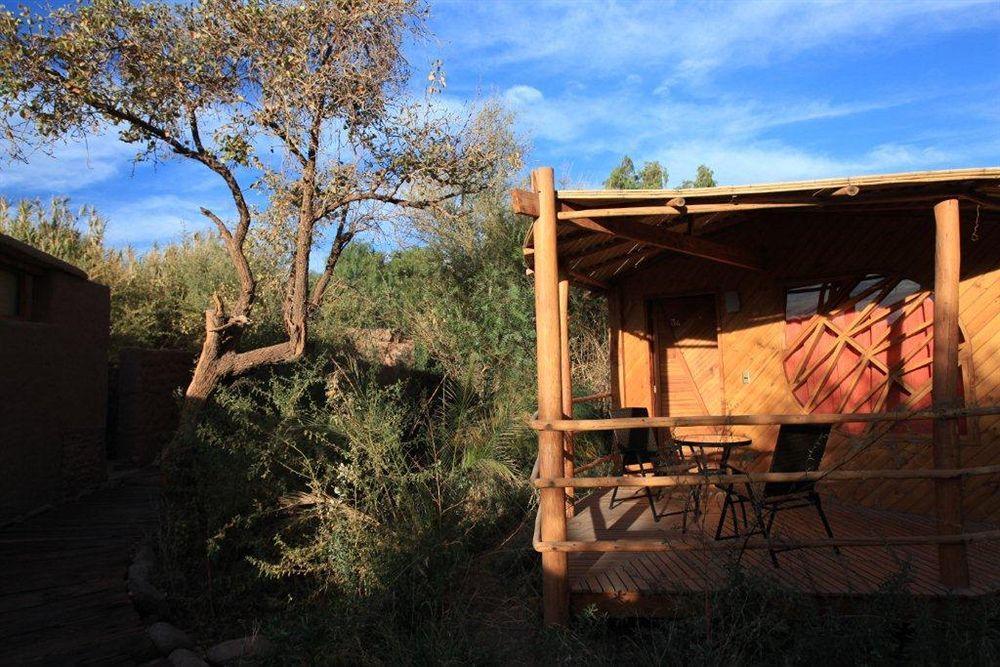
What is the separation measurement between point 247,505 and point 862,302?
19.5 feet

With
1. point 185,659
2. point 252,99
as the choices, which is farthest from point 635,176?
point 185,659

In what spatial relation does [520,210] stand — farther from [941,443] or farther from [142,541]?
[142,541]

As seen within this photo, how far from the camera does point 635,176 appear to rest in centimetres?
1878

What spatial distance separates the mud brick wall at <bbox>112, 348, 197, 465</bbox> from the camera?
37.5 ft

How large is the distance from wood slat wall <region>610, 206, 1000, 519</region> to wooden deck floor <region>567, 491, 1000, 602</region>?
0.50 meters

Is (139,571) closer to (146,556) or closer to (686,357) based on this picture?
(146,556)

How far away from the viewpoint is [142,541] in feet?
23.7

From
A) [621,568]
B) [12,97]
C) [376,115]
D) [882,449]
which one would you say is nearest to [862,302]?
[882,449]

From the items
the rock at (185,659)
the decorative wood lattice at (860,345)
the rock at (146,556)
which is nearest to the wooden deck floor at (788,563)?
the decorative wood lattice at (860,345)

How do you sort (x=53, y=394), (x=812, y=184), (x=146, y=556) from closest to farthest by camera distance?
(x=812, y=184), (x=146, y=556), (x=53, y=394)

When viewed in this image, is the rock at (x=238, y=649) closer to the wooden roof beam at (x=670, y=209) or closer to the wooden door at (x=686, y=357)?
the wooden roof beam at (x=670, y=209)

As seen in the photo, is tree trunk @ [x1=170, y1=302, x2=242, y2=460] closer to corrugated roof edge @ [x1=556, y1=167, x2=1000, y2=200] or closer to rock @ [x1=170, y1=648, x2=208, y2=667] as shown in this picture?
rock @ [x1=170, y1=648, x2=208, y2=667]

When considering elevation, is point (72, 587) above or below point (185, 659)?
above

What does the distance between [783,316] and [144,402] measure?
31.2 feet
